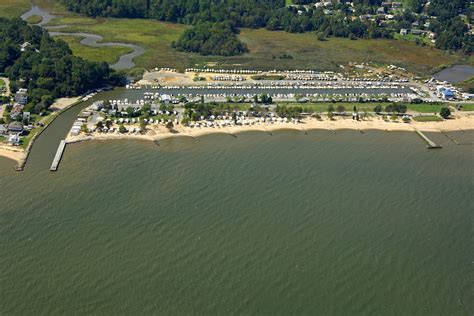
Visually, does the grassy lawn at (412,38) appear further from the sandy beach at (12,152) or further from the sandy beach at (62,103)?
the sandy beach at (12,152)

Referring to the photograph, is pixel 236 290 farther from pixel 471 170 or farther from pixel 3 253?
pixel 471 170

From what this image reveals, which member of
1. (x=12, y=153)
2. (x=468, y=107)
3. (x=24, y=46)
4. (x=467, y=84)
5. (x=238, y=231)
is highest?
(x=467, y=84)

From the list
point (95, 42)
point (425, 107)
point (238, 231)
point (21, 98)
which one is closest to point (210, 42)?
point (95, 42)

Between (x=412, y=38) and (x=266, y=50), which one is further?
(x=412, y=38)

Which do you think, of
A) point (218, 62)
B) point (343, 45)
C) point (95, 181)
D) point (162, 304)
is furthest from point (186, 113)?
point (343, 45)

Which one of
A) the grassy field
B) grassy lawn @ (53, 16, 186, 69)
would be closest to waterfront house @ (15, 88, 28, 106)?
the grassy field

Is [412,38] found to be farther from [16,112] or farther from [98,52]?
[16,112]

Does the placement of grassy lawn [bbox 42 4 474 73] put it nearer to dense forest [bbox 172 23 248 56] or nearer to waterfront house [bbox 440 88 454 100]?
dense forest [bbox 172 23 248 56]

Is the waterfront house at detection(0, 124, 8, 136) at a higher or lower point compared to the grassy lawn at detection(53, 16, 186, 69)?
lower
